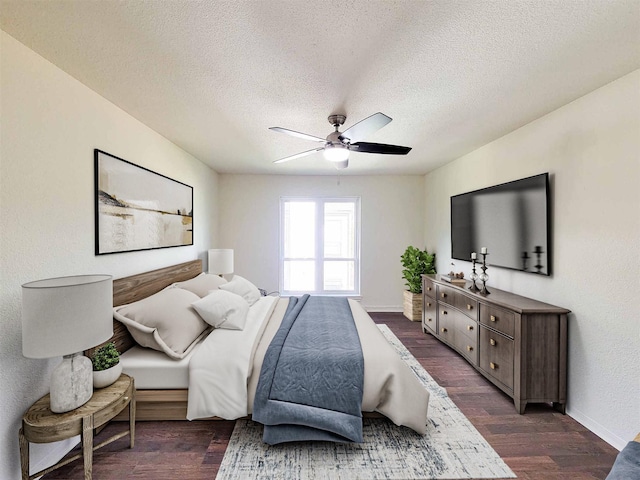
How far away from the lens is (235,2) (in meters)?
1.32

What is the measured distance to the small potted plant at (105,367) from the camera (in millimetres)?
1772

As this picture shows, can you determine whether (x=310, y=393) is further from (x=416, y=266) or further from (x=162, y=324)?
(x=416, y=266)

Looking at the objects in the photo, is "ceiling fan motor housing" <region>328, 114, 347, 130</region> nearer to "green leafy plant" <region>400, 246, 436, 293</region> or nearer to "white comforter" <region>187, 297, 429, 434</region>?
"white comforter" <region>187, 297, 429, 434</region>

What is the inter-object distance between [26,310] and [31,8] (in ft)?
4.66

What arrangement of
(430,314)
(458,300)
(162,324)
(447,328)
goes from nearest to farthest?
(162,324), (458,300), (447,328), (430,314)

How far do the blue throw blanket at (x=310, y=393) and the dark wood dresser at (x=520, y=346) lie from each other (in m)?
1.32

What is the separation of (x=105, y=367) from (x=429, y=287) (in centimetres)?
370

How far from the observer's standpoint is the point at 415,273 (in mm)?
4820

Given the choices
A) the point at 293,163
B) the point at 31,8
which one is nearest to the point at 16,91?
the point at 31,8

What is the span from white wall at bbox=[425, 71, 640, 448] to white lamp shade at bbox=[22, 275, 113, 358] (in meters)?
3.27

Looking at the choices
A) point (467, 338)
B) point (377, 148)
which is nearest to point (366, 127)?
point (377, 148)

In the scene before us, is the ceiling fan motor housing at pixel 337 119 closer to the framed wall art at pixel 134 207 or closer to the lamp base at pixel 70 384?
the framed wall art at pixel 134 207

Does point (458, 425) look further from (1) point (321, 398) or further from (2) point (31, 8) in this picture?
(2) point (31, 8)

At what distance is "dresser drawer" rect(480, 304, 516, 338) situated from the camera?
2.44m
